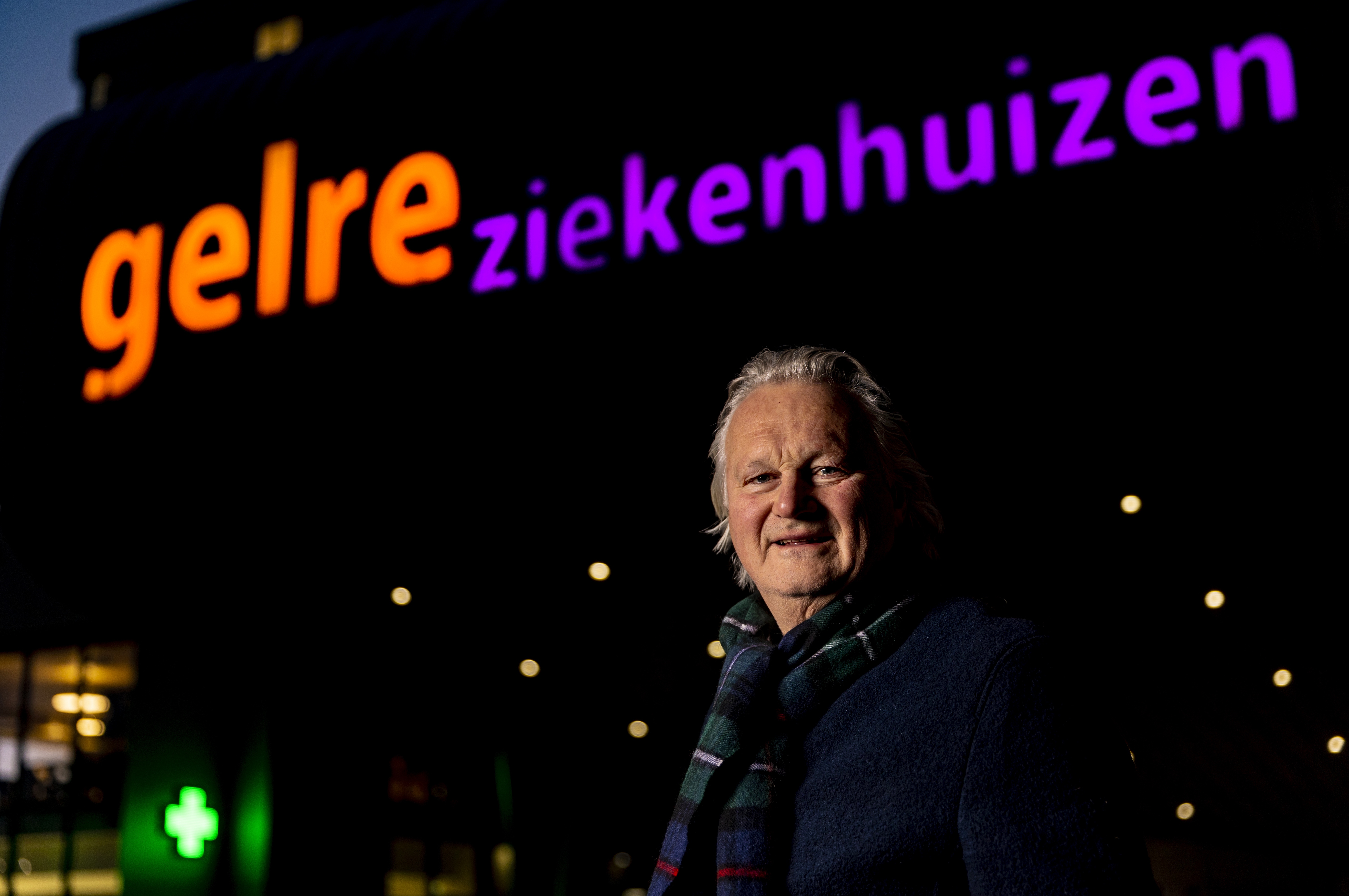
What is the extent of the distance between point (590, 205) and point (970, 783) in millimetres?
7024

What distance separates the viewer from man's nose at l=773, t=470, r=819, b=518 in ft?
6.61

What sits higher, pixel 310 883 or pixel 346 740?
pixel 346 740

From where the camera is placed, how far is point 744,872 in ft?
5.68

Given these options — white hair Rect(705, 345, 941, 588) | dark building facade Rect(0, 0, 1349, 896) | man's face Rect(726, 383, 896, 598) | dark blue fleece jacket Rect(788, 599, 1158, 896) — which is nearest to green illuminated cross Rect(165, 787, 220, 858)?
dark building facade Rect(0, 0, 1349, 896)

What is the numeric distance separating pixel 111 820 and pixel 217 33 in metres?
11.6

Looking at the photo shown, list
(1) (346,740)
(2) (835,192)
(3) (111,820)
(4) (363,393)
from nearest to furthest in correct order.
Answer: (2) (835,192), (4) (363,393), (1) (346,740), (3) (111,820)

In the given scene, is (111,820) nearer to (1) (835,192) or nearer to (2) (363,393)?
(2) (363,393)

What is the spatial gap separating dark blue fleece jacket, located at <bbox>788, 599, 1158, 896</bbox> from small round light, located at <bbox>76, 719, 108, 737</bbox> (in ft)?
45.2

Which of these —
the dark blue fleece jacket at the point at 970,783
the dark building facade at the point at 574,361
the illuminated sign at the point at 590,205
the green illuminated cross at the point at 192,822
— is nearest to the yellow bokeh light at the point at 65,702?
the dark building facade at the point at 574,361

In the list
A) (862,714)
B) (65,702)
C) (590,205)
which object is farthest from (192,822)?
(862,714)

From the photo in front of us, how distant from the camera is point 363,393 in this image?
29.3ft

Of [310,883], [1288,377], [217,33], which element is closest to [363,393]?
[310,883]

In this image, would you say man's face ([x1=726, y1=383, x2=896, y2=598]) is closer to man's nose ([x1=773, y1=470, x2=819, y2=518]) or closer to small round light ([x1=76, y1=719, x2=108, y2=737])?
man's nose ([x1=773, y1=470, x2=819, y2=518])

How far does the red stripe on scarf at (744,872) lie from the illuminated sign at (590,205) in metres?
6.16
